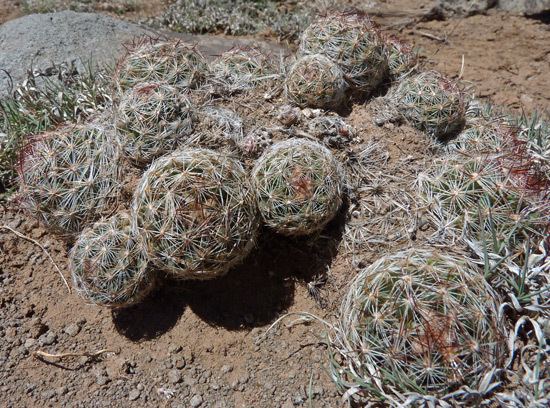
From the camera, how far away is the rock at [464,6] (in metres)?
8.30

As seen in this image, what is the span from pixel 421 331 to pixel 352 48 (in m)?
2.69

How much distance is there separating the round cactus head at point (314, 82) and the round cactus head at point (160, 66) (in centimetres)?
80

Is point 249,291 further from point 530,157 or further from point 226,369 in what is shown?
point 530,157

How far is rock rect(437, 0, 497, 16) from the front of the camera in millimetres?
8297

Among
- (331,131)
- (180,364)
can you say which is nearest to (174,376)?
(180,364)

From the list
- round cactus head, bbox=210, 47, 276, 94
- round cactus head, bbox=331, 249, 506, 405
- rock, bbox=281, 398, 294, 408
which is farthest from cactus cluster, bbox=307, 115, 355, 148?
rock, bbox=281, 398, 294, 408

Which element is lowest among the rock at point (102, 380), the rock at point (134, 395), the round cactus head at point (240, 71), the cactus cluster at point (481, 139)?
the rock at point (134, 395)

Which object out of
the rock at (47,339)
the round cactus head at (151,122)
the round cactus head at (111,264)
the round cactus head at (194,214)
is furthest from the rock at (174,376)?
the round cactus head at (151,122)

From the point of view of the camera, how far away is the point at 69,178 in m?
3.90

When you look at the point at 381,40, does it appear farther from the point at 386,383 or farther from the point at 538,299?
the point at 386,383

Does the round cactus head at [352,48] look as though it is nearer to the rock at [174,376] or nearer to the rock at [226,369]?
the rock at [226,369]

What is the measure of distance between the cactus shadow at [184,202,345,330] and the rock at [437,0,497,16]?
A: 18.2 feet

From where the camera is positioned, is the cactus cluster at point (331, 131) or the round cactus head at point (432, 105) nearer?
the cactus cluster at point (331, 131)

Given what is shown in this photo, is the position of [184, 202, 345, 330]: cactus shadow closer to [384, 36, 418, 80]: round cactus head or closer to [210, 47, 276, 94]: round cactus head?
[210, 47, 276, 94]: round cactus head
